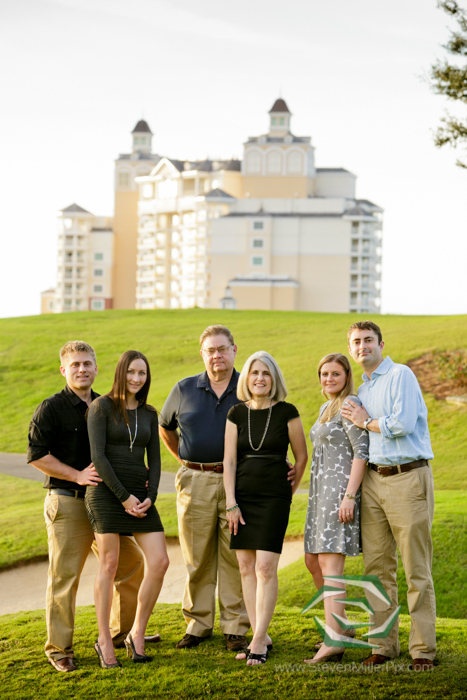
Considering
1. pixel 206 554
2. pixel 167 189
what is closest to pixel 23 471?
pixel 206 554

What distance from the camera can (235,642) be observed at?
7402 millimetres

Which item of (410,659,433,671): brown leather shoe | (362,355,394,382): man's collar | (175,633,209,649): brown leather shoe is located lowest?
(175,633,209,649): brown leather shoe

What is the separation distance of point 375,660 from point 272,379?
2.30 m

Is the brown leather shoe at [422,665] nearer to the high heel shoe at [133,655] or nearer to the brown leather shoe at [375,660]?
the brown leather shoe at [375,660]

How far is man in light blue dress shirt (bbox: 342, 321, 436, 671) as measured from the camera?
22.3ft

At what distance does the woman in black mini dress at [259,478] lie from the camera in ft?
23.0

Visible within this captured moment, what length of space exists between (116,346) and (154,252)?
75.1m

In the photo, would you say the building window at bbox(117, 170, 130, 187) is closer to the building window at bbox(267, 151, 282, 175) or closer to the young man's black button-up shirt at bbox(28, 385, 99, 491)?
the building window at bbox(267, 151, 282, 175)

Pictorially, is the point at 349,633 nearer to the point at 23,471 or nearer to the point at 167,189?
the point at 23,471

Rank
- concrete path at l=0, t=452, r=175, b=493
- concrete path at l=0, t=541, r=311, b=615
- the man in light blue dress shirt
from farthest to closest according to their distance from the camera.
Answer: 1. concrete path at l=0, t=452, r=175, b=493
2. concrete path at l=0, t=541, r=311, b=615
3. the man in light blue dress shirt

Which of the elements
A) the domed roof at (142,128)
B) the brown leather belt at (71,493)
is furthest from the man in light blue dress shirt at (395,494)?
the domed roof at (142,128)

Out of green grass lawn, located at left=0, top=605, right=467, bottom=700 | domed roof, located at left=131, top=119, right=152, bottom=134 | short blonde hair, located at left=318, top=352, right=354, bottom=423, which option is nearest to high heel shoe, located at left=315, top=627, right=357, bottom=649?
green grass lawn, located at left=0, top=605, right=467, bottom=700

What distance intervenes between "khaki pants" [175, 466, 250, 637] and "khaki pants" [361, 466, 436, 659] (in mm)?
1246

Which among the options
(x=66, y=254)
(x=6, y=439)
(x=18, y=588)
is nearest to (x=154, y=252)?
(x=66, y=254)
